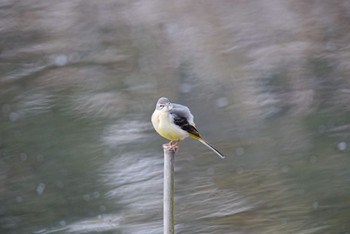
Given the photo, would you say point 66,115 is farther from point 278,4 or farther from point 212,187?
point 278,4

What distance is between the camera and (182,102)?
21.9 ft

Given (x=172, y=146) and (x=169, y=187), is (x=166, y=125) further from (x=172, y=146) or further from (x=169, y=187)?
(x=169, y=187)

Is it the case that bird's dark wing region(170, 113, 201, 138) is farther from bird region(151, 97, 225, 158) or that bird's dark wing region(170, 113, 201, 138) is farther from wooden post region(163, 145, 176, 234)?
wooden post region(163, 145, 176, 234)

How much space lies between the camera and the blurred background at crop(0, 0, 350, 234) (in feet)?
19.0

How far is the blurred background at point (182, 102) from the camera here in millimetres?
5793

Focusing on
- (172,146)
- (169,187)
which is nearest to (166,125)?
(172,146)

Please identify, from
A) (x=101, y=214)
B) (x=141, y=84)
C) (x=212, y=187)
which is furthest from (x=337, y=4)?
(x=101, y=214)

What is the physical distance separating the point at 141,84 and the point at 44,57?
895mm

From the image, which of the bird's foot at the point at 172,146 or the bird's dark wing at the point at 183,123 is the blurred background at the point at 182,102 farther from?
the bird's foot at the point at 172,146

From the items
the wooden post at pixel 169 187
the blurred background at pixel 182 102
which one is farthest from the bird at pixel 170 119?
the blurred background at pixel 182 102

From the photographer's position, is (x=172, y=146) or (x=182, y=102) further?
(x=182, y=102)

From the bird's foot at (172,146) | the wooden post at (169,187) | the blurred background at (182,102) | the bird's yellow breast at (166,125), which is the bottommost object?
the wooden post at (169,187)

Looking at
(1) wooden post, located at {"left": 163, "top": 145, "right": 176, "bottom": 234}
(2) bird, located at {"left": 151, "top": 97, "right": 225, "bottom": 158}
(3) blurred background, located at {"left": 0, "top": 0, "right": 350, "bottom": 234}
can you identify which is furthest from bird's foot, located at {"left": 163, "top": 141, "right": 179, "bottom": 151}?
(3) blurred background, located at {"left": 0, "top": 0, "right": 350, "bottom": 234}

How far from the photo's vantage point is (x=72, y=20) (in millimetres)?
7301
